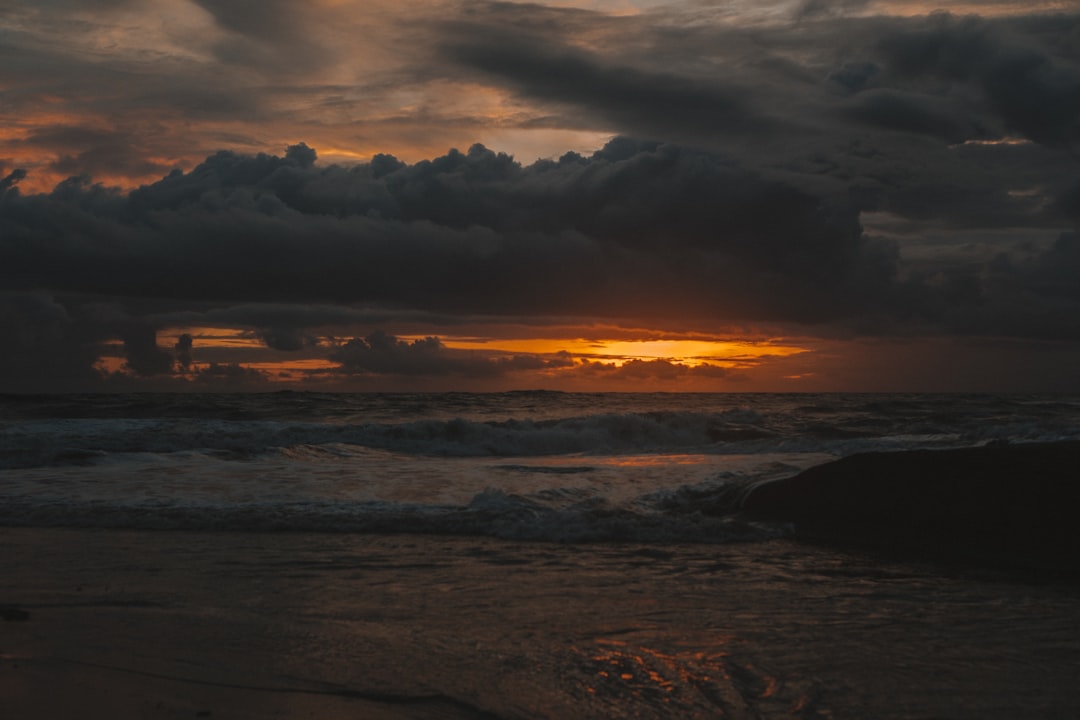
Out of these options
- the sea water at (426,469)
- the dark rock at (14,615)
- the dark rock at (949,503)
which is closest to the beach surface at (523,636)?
the dark rock at (14,615)

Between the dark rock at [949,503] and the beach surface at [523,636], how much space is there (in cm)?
86

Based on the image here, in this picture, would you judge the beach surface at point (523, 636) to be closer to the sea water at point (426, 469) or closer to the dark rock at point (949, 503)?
the dark rock at point (949, 503)

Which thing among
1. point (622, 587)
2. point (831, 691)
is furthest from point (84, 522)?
point (831, 691)

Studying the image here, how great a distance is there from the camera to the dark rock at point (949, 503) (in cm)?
774

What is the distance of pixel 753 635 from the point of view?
16.7 feet

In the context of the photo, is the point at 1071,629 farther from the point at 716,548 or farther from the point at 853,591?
the point at 716,548

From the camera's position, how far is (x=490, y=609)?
18.8 ft

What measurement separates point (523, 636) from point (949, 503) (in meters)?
5.46

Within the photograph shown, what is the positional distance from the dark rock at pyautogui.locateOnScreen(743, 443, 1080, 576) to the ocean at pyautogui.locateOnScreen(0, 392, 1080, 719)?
0.42 meters

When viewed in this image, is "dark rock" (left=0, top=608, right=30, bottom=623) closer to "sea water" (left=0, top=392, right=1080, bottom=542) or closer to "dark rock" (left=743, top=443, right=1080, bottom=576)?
"sea water" (left=0, top=392, right=1080, bottom=542)

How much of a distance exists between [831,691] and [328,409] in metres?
35.9

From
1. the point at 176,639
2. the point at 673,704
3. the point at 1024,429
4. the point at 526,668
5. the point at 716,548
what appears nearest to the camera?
the point at 673,704

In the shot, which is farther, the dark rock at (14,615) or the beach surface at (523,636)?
the dark rock at (14,615)

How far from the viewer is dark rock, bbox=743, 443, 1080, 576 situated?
774 cm
